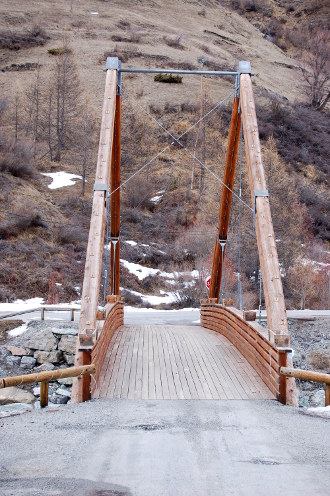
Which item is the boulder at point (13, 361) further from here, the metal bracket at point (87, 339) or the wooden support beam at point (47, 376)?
the wooden support beam at point (47, 376)

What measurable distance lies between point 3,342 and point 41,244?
13022mm

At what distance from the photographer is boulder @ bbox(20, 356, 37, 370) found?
49.7 feet

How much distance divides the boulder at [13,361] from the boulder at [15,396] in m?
2.55

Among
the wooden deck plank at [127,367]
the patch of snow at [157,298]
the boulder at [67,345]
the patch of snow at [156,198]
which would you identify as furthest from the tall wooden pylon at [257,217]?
the patch of snow at [156,198]

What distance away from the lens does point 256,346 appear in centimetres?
828

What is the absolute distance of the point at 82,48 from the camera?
56531 mm

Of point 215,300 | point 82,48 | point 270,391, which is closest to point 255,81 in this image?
point 82,48

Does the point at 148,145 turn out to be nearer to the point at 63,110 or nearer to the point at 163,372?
the point at 63,110

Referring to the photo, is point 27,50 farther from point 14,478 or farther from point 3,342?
point 14,478

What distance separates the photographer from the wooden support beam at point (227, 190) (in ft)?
43.9

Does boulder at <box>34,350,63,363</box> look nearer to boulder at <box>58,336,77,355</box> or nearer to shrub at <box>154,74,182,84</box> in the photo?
boulder at <box>58,336,77,355</box>

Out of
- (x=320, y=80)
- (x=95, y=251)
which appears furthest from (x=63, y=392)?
(x=320, y=80)

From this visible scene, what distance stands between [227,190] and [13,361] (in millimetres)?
7271

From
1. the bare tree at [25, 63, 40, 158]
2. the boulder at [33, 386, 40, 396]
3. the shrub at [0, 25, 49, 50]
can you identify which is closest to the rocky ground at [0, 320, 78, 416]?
the boulder at [33, 386, 40, 396]
